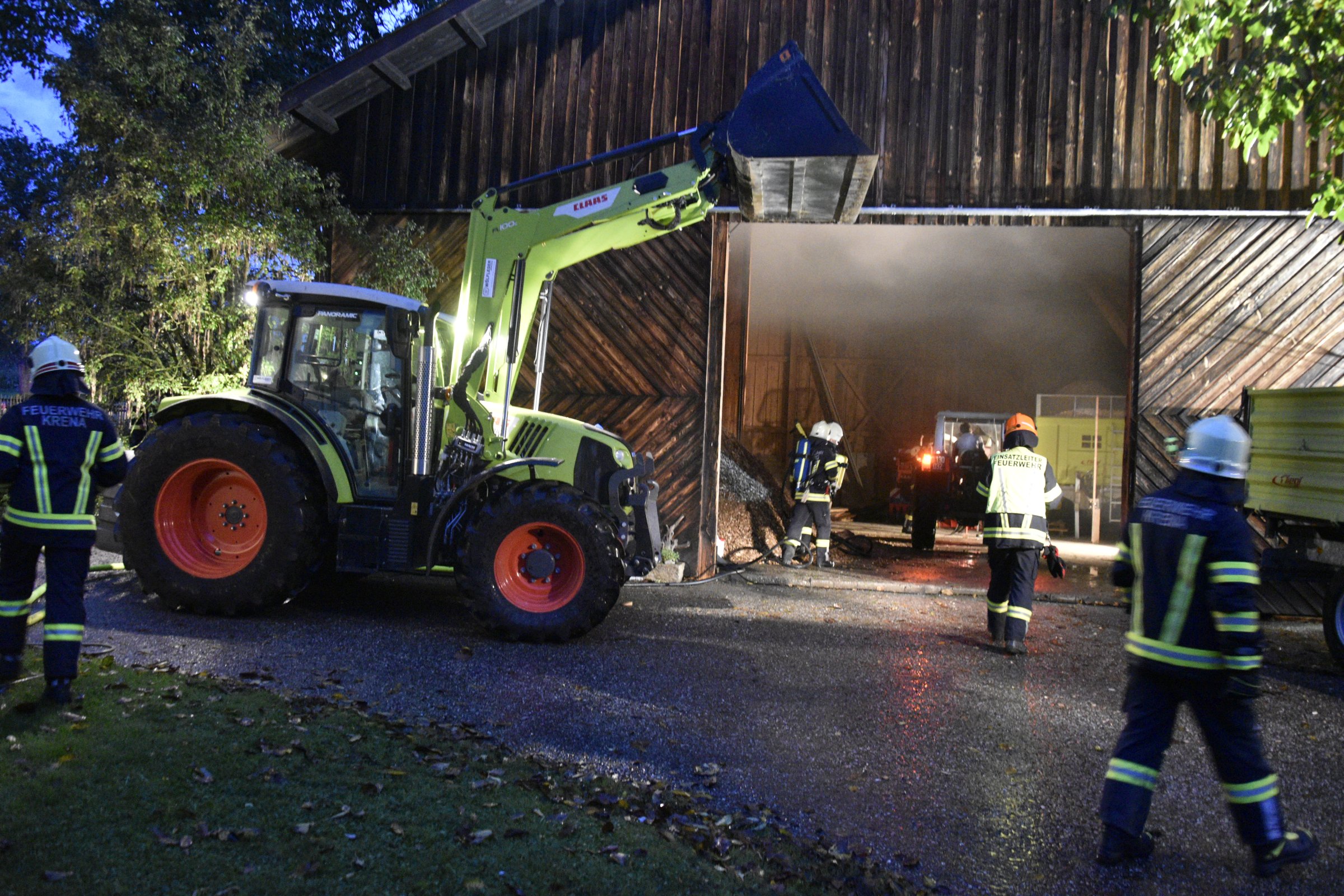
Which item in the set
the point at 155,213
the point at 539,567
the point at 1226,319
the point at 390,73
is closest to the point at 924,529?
the point at 1226,319

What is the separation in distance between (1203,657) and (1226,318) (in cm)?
856

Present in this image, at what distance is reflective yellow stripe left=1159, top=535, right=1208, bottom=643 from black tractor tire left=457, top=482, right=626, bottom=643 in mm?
3636

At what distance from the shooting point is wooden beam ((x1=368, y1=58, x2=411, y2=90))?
10.6 meters

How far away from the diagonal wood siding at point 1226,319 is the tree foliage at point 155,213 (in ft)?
32.2

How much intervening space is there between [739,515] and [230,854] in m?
9.72

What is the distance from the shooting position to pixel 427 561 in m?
6.43

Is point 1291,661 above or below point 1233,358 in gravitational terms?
below

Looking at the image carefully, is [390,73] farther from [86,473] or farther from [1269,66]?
[1269,66]

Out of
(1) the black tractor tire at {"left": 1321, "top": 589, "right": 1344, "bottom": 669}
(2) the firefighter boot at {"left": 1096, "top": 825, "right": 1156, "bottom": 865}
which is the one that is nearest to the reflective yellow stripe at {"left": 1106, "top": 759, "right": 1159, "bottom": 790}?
(2) the firefighter boot at {"left": 1096, "top": 825, "right": 1156, "bottom": 865}

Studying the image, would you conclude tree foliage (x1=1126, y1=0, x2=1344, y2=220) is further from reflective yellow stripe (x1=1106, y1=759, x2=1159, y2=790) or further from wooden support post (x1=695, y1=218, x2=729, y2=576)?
reflective yellow stripe (x1=1106, y1=759, x2=1159, y2=790)

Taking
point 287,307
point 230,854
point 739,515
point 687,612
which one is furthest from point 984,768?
point 739,515

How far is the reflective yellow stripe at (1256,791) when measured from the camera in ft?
10.5

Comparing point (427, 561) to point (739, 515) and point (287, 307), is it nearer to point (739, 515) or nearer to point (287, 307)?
point (287, 307)

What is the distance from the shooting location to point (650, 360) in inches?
424
